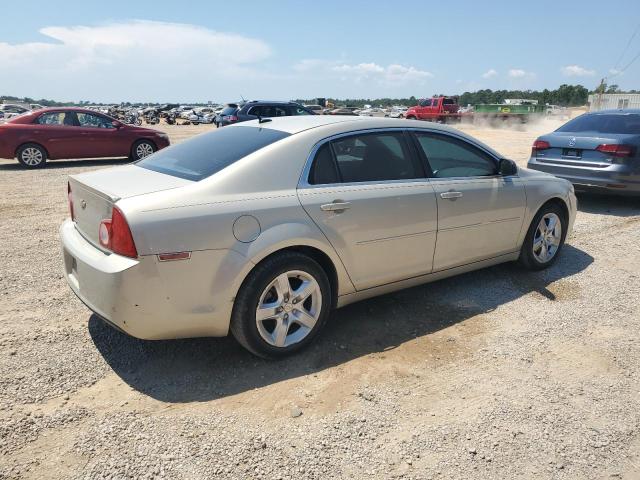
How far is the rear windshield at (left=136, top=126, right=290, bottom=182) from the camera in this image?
3387 mm

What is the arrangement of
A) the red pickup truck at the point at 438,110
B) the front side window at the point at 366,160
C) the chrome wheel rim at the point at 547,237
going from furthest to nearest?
the red pickup truck at the point at 438,110
the chrome wheel rim at the point at 547,237
the front side window at the point at 366,160

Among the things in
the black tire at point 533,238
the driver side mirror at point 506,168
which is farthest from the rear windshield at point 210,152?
the black tire at point 533,238

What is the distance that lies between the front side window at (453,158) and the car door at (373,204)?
185mm

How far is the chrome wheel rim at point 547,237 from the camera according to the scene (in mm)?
5086

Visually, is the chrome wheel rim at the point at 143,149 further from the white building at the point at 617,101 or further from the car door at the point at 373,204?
the white building at the point at 617,101

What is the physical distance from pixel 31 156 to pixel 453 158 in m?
11.6

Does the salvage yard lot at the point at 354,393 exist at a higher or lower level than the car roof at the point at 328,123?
lower

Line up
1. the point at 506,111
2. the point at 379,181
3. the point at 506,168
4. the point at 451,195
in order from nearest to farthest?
the point at 379,181 < the point at 451,195 < the point at 506,168 < the point at 506,111

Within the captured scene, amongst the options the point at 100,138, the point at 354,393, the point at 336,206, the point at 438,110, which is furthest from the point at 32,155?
the point at 438,110

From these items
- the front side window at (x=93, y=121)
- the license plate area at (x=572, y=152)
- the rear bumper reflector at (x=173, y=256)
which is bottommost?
the rear bumper reflector at (x=173, y=256)

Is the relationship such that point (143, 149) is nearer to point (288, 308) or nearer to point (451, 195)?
point (451, 195)

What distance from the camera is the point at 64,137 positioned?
12.5m

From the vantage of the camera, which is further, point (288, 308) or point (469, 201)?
point (469, 201)

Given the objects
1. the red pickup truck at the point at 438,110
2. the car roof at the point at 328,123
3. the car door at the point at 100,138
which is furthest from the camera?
the red pickup truck at the point at 438,110
